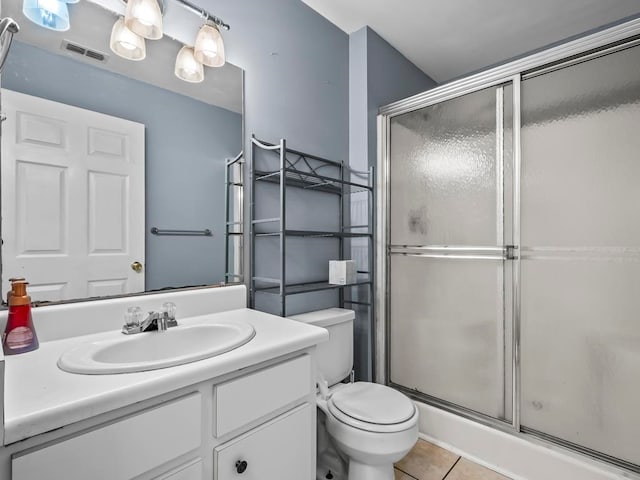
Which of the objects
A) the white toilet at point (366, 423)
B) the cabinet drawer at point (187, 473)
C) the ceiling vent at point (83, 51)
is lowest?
the white toilet at point (366, 423)

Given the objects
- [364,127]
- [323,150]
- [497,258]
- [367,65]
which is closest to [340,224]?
[323,150]

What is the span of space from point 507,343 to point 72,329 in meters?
1.85

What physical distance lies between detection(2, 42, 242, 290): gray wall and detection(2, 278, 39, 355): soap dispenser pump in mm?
369

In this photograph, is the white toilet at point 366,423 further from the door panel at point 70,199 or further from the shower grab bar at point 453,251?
the door panel at point 70,199

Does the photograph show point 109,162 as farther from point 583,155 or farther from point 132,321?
point 583,155

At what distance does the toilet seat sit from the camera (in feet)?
4.09

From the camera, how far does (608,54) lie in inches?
54.4

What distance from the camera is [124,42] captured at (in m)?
1.18

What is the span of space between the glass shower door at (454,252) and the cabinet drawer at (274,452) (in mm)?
1049

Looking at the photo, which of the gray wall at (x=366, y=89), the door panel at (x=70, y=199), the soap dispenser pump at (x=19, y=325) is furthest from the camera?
the gray wall at (x=366, y=89)

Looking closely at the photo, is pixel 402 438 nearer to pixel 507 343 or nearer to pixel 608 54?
pixel 507 343

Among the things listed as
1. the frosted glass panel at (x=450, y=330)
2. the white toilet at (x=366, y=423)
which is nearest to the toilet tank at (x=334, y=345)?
the white toilet at (x=366, y=423)

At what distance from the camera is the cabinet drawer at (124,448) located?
1.99 ft

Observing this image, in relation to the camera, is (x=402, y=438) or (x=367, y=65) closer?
(x=402, y=438)
